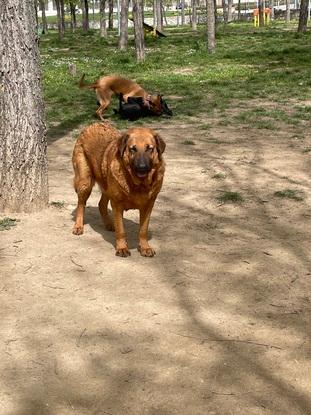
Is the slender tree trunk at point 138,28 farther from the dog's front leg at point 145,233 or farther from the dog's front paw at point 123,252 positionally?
the dog's front paw at point 123,252

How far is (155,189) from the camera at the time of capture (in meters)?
5.05

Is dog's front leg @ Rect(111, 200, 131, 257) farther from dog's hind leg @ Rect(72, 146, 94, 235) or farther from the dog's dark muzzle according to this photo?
dog's hind leg @ Rect(72, 146, 94, 235)

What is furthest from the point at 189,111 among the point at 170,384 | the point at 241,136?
the point at 170,384

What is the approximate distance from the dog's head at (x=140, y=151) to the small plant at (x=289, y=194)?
8.52ft

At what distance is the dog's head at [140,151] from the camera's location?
469 cm

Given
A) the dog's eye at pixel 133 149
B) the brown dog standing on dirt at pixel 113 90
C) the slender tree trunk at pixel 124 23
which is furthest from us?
the slender tree trunk at pixel 124 23

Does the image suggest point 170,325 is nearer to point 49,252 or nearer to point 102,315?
point 102,315

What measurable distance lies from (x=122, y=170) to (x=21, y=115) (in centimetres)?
184

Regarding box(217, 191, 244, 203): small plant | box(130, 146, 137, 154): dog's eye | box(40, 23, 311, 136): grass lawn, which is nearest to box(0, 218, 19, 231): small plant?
box(130, 146, 137, 154): dog's eye

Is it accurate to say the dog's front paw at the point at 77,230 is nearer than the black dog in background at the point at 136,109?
Yes

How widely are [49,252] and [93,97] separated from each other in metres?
10.9

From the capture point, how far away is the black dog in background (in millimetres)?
12500

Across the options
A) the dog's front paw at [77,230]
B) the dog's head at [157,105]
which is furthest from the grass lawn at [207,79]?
the dog's front paw at [77,230]

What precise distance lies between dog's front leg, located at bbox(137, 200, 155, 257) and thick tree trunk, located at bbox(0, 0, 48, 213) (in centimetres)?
169
